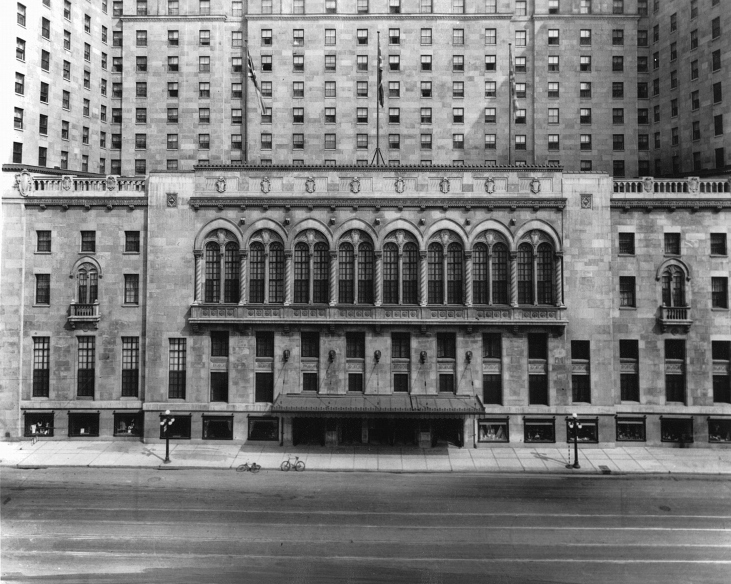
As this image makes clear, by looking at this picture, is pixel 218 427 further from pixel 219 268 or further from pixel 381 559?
pixel 381 559

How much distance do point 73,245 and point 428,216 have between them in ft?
84.0

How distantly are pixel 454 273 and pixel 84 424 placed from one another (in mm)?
28474

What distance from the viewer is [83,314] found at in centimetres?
3803

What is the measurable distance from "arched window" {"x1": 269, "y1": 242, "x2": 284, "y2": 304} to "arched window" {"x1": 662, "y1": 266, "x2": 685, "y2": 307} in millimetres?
27234

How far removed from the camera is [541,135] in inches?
2061

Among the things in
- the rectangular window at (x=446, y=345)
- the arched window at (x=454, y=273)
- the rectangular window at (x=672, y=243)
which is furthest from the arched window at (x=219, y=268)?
the rectangular window at (x=672, y=243)

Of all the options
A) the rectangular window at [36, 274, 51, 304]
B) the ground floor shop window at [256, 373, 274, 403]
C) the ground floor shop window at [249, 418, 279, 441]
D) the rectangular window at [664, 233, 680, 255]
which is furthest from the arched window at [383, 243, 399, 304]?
the rectangular window at [36, 274, 51, 304]

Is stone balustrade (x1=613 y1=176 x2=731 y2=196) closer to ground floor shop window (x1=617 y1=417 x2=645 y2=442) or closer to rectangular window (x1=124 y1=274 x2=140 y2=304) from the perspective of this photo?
ground floor shop window (x1=617 y1=417 x2=645 y2=442)

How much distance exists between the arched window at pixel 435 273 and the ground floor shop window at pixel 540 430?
1065 cm

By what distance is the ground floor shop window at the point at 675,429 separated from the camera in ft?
123

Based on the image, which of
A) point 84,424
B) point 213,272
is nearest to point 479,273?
point 213,272

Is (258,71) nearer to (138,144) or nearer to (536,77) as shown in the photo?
(138,144)

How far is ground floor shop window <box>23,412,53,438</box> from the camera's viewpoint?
37.8 meters

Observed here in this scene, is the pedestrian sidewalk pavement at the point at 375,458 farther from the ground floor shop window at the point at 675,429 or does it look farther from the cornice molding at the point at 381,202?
the cornice molding at the point at 381,202
